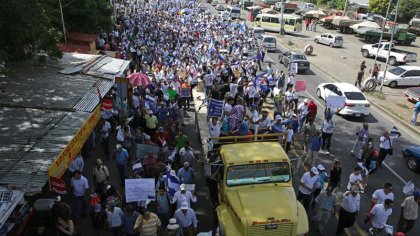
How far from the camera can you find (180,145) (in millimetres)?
12734

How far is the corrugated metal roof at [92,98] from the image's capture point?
38.4ft

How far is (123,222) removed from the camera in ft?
29.3

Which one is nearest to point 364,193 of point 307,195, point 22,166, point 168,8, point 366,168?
point 366,168

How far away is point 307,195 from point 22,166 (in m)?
6.95

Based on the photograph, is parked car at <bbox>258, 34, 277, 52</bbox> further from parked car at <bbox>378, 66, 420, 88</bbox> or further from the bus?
the bus

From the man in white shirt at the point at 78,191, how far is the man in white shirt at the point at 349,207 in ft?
21.0

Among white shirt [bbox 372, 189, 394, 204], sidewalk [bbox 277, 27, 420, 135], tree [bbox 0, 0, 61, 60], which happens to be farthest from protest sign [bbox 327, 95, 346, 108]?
tree [bbox 0, 0, 61, 60]

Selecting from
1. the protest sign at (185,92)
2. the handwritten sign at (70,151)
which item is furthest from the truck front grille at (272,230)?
the protest sign at (185,92)

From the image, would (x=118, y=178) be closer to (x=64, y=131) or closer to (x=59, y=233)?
(x=64, y=131)

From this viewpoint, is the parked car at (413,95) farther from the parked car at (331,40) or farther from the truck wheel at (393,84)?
the parked car at (331,40)

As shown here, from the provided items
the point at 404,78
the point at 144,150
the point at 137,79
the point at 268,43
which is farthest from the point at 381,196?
the point at 268,43

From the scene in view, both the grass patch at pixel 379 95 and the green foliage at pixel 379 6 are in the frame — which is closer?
the grass patch at pixel 379 95

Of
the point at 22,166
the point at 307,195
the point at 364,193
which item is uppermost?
the point at 22,166

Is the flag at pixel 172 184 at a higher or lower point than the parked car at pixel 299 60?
higher
